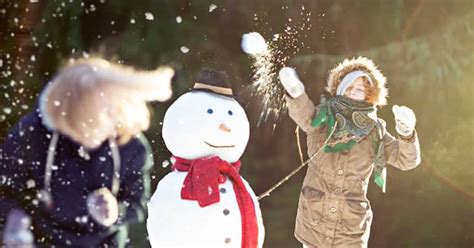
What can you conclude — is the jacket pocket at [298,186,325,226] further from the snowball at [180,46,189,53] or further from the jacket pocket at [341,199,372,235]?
the snowball at [180,46,189,53]

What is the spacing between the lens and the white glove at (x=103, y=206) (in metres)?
2.30

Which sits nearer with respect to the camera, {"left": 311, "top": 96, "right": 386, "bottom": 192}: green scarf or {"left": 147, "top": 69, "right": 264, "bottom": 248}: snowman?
{"left": 147, "top": 69, "right": 264, "bottom": 248}: snowman

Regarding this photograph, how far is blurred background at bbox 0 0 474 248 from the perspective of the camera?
3.34 m

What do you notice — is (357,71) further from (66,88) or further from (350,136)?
(66,88)

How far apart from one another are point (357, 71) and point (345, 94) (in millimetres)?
125

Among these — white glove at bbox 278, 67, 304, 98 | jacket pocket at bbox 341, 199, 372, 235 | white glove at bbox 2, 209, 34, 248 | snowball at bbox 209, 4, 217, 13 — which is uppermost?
snowball at bbox 209, 4, 217, 13

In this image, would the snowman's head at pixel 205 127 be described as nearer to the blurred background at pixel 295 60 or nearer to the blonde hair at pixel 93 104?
the blonde hair at pixel 93 104

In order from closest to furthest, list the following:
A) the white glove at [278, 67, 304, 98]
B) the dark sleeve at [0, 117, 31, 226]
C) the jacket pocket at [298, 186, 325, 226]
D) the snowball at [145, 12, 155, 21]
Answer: the dark sleeve at [0, 117, 31, 226], the white glove at [278, 67, 304, 98], the jacket pocket at [298, 186, 325, 226], the snowball at [145, 12, 155, 21]

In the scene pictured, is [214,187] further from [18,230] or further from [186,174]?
[18,230]

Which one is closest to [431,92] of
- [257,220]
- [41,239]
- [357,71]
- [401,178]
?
[401,178]

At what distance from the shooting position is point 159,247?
8.16ft

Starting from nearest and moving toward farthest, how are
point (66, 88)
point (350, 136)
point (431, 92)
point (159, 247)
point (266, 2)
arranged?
point (66, 88) < point (159, 247) < point (350, 136) < point (266, 2) < point (431, 92)

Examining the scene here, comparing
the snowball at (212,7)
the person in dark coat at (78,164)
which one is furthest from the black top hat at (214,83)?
the snowball at (212,7)

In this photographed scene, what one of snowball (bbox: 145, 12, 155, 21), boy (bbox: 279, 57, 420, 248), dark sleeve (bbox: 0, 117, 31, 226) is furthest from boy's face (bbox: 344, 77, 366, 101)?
dark sleeve (bbox: 0, 117, 31, 226)
